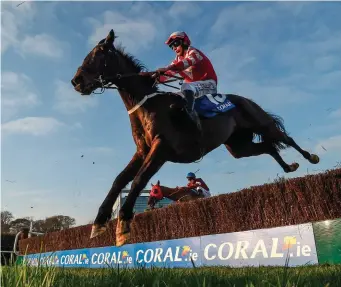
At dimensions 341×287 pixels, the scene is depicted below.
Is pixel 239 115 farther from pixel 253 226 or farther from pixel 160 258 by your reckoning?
pixel 160 258

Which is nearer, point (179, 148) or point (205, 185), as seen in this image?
point (179, 148)

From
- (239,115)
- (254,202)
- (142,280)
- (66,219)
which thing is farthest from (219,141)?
(66,219)

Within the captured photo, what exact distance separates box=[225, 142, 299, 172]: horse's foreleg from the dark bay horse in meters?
0.58

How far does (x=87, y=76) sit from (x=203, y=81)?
1702 millimetres

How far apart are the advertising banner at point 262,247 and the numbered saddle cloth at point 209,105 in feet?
7.05

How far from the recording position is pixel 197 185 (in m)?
11.3

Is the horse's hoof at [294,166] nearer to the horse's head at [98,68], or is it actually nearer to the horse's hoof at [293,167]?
the horse's hoof at [293,167]

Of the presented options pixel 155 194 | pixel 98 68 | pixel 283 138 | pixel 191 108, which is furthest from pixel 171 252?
pixel 98 68

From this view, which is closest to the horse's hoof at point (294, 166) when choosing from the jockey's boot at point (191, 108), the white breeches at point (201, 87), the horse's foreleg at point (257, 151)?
the horse's foreleg at point (257, 151)

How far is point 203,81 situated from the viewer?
6.01 metres

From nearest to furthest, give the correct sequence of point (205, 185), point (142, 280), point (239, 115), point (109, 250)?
point (142, 280) < point (239, 115) < point (109, 250) < point (205, 185)

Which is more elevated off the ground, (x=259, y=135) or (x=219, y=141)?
(x=259, y=135)

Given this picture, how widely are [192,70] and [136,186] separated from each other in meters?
2.02

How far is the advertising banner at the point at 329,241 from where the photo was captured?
5664mm
